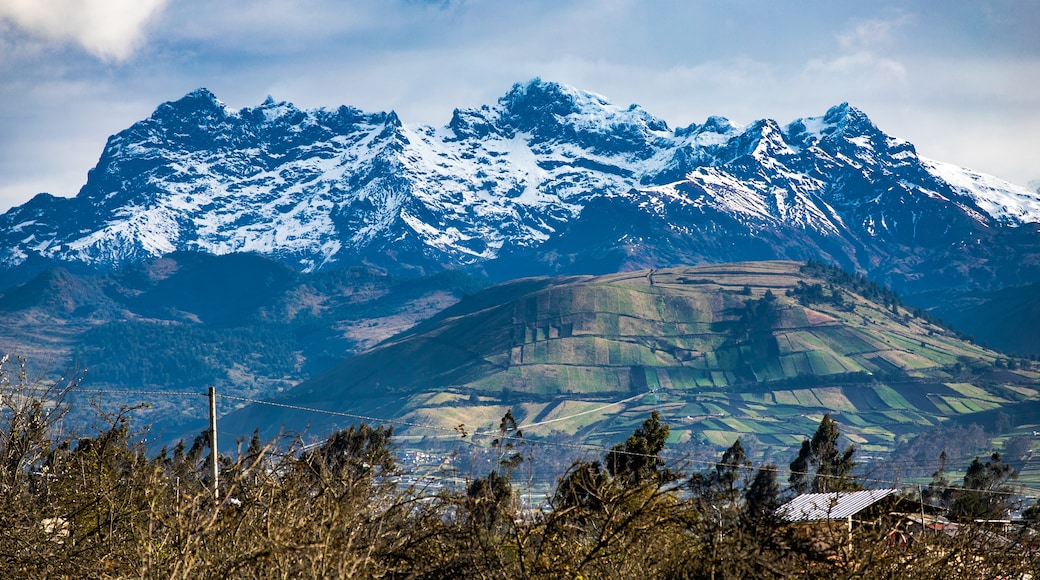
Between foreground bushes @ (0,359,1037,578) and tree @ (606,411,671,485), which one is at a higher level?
foreground bushes @ (0,359,1037,578)

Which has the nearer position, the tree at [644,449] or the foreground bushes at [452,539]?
the foreground bushes at [452,539]

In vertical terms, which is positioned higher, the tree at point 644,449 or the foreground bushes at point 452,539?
the foreground bushes at point 452,539

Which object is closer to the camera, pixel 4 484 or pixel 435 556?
pixel 435 556

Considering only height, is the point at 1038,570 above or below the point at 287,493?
below

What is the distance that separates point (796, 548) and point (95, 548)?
37.8ft

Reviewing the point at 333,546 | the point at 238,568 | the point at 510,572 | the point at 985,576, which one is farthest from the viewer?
the point at 985,576

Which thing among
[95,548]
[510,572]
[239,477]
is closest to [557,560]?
[510,572]

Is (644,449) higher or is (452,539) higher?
(452,539)

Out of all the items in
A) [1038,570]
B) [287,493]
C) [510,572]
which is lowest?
[1038,570]

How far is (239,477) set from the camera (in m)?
17.4

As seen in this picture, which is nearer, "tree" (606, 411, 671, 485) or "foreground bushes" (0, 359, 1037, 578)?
"foreground bushes" (0, 359, 1037, 578)

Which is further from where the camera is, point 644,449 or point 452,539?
point 644,449

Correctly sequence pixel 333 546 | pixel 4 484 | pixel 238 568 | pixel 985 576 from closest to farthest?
pixel 238 568
pixel 333 546
pixel 985 576
pixel 4 484

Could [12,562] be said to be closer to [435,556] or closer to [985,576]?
[435,556]
